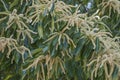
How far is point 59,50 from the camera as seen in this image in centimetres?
195

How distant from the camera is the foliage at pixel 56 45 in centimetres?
194

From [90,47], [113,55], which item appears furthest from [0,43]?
[113,55]

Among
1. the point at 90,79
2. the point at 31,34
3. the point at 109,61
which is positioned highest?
the point at 31,34

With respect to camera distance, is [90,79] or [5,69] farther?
[5,69]

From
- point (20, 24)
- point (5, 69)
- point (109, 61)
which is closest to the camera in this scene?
point (109, 61)

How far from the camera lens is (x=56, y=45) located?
193 cm

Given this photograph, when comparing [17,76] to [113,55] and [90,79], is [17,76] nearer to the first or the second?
[90,79]

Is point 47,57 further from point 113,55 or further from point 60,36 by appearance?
point 113,55

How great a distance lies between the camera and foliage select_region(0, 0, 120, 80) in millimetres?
1943

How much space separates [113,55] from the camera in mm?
1918

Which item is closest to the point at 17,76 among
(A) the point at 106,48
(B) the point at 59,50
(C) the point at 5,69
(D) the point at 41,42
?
(C) the point at 5,69

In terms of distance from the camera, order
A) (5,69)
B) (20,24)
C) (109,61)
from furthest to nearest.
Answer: (5,69) < (20,24) < (109,61)

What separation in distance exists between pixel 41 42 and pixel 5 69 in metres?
0.36

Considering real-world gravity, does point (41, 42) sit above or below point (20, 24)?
below
